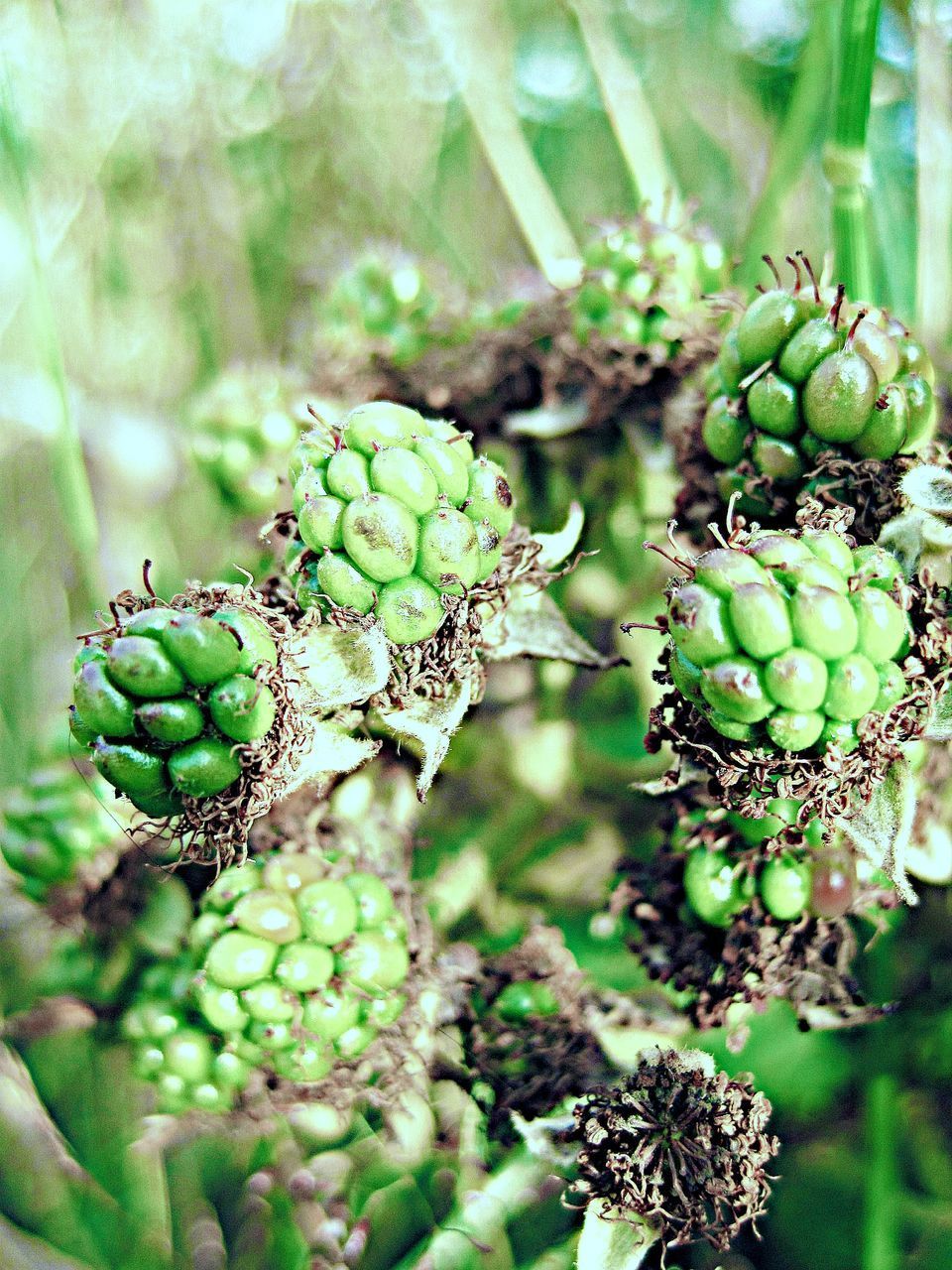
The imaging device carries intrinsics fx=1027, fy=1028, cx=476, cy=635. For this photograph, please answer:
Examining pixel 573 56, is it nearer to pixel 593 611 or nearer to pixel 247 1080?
pixel 593 611

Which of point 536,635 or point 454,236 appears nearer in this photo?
point 536,635

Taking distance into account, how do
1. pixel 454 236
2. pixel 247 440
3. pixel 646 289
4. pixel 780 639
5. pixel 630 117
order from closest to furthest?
pixel 780 639, pixel 646 289, pixel 247 440, pixel 630 117, pixel 454 236

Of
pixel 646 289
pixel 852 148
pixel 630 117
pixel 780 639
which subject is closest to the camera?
pixel 780 639

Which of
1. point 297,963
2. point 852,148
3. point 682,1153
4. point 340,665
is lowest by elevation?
point 682,1153

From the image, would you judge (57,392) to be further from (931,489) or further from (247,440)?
(931,489)

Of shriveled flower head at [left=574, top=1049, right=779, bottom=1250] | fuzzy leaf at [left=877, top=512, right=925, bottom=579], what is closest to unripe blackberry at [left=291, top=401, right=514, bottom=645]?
fuzzy leaf at [left=877, top=512, right=925, bottom=579]

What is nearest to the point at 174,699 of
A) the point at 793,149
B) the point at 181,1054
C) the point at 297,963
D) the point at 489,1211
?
the point at 297,963
